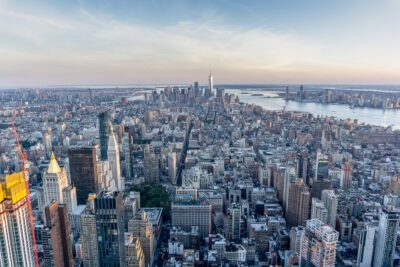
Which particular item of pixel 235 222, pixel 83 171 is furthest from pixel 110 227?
pixel 83 171

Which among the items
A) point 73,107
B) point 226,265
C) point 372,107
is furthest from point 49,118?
point 372,107

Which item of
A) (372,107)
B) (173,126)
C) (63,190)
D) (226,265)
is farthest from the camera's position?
(372,107)

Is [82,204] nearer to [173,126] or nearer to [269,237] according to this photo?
[269,237]

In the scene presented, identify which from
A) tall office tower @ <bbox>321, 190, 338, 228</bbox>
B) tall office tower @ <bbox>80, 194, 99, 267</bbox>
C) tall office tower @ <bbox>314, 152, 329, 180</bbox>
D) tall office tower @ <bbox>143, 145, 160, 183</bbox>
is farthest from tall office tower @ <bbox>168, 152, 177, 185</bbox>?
tall office tower @ <bbox>80, 194, 99, 267</bbox>

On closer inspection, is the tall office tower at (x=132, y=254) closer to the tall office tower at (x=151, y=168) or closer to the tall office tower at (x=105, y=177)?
the tall office tower at (x=105, y=177)

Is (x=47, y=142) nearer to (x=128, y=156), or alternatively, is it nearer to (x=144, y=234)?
(x=128, y=156)

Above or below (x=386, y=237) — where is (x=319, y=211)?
below

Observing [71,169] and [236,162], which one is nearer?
[71,169]
